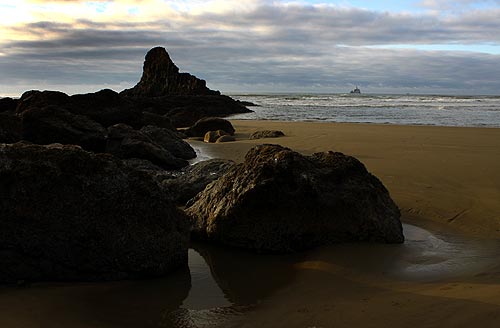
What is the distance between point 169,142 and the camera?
10453 mm

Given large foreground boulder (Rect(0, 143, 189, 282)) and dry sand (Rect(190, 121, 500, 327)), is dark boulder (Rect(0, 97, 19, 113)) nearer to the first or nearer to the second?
dry sand (Rect(190, 121, 500, 327))

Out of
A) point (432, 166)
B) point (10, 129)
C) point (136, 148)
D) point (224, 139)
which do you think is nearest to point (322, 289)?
point (432, 166)

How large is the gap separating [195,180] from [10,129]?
12.6 feet

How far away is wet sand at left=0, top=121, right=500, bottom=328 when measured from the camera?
2902 millimetres

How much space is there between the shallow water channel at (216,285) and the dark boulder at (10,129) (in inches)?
194

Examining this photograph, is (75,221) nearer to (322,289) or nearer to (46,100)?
(322,289)

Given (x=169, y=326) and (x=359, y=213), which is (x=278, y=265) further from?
(x=169, y=326)

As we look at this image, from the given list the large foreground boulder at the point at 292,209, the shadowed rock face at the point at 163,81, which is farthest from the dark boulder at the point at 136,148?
the shadowed rock face at the point at 163,81

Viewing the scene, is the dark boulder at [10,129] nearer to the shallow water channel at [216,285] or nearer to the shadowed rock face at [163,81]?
the shallow water channel at [216,285]

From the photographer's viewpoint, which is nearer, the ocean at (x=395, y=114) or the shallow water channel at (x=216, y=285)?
the shallow water channel at (x=216, y=285)

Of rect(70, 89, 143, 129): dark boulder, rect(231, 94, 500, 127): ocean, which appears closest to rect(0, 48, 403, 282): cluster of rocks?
rect(70, 89, 143, 129): dark boulder

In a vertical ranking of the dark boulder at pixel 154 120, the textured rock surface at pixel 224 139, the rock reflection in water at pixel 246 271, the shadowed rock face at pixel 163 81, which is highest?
the shadowed rock face at pixel 163 81

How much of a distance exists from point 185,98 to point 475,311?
36.1 metres

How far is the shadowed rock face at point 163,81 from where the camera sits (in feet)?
161
